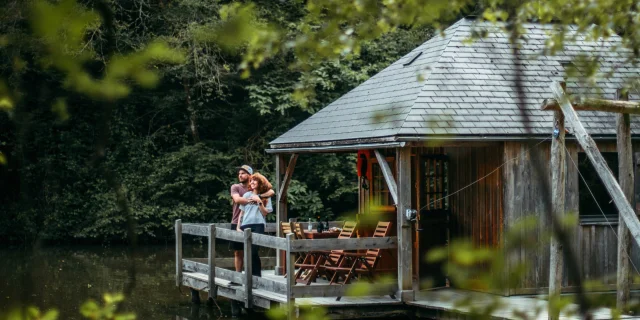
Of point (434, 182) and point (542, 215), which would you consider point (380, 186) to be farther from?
point (542, 215)

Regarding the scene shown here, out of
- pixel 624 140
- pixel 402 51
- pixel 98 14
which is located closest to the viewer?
pixel 98 14

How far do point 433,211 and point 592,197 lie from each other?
6.97 feet

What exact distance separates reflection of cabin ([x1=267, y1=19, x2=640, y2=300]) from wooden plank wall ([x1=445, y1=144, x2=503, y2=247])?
1 cm

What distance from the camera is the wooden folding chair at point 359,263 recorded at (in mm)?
11820

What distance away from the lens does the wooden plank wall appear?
12.5 m

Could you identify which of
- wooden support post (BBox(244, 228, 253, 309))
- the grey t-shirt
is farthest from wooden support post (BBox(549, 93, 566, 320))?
the grey t-shirt

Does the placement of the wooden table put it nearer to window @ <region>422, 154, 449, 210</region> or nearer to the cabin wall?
window @ <region>422, 154, 449, 210</region>

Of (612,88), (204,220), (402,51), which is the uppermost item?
(402,51)

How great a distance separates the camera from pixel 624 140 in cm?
1070

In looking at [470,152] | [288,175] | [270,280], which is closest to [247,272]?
[270,280]

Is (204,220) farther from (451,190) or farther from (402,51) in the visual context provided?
(451,190)

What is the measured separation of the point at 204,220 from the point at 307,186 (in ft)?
10.0

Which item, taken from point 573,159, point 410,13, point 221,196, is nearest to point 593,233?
point 573,159

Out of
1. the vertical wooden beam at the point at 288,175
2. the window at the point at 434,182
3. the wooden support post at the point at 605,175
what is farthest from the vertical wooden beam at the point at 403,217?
the vertical wooden beam at the point at 288,175
